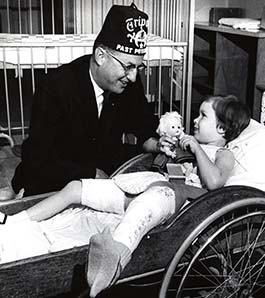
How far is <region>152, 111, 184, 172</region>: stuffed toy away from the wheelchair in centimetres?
37

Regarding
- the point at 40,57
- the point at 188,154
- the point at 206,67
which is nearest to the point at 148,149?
the point at 188,154

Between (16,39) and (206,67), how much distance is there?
1.55 m

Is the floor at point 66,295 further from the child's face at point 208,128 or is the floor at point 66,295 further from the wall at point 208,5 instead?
the wall at point 208,5

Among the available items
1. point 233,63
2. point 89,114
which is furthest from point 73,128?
point 233,63

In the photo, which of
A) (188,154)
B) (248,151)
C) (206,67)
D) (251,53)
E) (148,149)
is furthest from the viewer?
(206,67)

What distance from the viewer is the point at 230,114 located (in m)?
1.87

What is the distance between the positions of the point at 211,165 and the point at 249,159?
0.60 feet

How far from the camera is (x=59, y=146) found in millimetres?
2066

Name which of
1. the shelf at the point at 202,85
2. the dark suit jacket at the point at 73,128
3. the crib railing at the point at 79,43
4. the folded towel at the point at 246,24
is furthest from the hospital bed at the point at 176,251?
the shelf at the point at 202,85

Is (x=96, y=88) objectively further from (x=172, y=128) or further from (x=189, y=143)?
(x=189, y=143)

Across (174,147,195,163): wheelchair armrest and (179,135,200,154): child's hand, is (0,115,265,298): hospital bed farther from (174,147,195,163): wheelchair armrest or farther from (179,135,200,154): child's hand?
(174,147,195,163): wheelchair armrest

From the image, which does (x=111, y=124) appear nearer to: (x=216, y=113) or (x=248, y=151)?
(x=216, y=113)

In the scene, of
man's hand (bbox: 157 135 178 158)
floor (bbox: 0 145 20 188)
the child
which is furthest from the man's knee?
floor (bbox: 0 145 20 188)

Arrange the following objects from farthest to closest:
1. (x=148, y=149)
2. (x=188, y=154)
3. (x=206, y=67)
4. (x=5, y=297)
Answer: (x=206, y=67) → (x=148, y=149) → (x=188, y=154) → (x=5, y=297)
